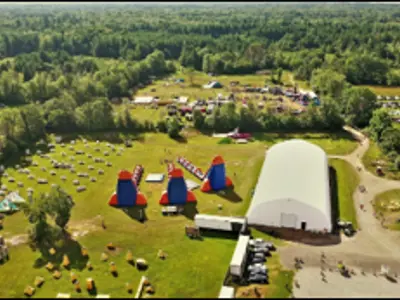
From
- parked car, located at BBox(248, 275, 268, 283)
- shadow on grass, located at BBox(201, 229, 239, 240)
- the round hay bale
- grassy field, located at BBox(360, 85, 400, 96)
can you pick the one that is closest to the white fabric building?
shadow on grass, located at BBox(201, 229, 239, 240)

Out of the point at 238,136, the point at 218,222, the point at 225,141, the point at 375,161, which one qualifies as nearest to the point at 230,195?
the point at 218,222

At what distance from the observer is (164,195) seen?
58812 mm

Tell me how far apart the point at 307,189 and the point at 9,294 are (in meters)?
36.6

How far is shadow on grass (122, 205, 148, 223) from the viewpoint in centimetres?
5538

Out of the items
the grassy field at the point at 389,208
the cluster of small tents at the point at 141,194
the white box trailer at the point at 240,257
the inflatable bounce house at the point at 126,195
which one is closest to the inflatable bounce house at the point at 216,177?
the cluster of small tents at the point at 141,194

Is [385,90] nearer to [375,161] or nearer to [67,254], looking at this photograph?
[375,161]

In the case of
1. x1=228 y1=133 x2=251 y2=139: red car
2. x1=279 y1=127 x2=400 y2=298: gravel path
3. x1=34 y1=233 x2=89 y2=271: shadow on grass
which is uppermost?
x1=279 y1=127 x2=400 y2=298: gravel path

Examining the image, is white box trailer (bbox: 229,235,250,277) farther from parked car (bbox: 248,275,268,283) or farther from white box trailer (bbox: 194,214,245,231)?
white box trailer (bbox: 194,214,245,231)

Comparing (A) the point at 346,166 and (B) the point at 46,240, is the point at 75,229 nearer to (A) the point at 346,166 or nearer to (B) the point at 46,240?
(B) the point at 46,240

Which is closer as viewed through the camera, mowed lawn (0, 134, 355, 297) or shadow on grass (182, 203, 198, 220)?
mowed lawn (0, 134, 355, 297)

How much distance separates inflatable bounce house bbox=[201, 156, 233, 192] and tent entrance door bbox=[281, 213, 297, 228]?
13.6 meters

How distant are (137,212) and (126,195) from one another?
3.11m

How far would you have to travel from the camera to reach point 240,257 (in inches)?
1697

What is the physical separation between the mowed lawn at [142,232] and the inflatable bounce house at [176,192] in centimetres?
166
